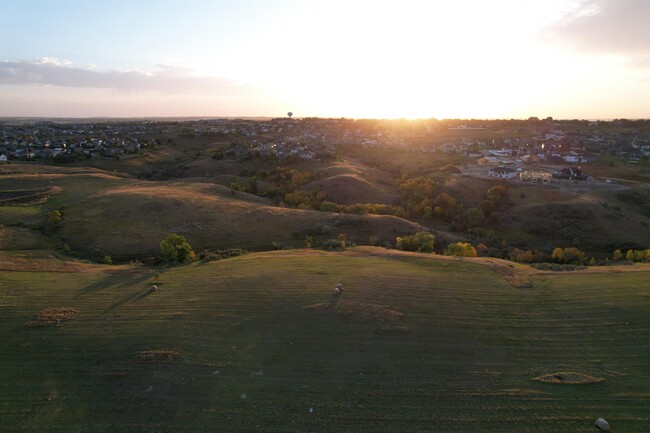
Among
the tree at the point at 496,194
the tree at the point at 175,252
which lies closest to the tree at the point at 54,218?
the tree at the point at 175,252

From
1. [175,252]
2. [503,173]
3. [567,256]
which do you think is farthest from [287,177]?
[175,252]

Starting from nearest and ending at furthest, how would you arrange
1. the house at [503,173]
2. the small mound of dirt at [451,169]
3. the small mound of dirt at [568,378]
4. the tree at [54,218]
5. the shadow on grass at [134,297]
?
1. the small mound of dirt at [568,378]
2. the shadow on grass at [134,297]
3. the tree at [54,218]
4. the house at [503,173]
5. the small mound of dirt at [451,169]

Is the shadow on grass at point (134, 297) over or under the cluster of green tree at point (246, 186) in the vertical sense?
under

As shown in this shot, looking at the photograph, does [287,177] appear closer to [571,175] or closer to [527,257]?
[571,175]

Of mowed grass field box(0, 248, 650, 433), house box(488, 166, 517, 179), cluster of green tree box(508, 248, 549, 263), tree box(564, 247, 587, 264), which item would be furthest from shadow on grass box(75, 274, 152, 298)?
house box(488, 166, 517, 179)

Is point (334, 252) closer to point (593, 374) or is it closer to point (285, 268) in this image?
point (285, 268)

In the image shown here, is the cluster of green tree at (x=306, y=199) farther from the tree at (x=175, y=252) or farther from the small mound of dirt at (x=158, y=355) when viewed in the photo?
Answer: the small mound of dirt at (x=158, y=355)
